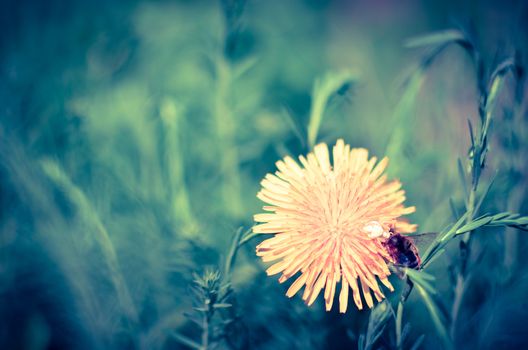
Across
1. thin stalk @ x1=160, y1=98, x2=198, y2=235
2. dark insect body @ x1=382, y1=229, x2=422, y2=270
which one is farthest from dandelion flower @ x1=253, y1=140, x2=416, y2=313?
thin stalk @ x1=160, y1=98, x2=198, y2=235

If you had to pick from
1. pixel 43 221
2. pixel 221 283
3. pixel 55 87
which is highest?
pixel 55 87

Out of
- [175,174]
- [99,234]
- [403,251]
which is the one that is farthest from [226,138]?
[403,251]

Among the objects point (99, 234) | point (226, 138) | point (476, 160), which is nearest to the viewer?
point (476, 160)

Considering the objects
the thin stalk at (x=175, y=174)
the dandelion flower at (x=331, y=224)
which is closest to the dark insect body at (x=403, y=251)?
the dandelion flower at (x=331, y=224)

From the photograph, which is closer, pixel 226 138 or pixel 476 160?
pixel 476 160

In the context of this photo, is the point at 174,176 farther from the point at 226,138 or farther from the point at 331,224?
the point at 331,224

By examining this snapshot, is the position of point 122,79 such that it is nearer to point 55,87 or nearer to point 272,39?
point 55,87

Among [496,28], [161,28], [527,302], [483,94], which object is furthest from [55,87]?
[496,28]
